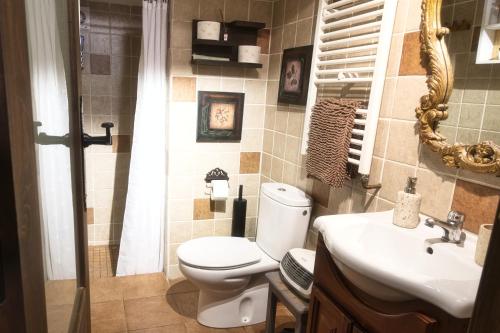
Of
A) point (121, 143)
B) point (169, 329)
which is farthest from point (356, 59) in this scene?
point (121, 143)

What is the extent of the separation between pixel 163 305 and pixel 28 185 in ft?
6.78

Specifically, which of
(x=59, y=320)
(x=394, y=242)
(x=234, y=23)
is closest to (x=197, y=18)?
(x=234, y=23)

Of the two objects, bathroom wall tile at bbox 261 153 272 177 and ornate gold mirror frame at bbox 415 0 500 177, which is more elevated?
ornate gold mirror frame at bbox 415 0 500 177

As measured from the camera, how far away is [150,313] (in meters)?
2.22

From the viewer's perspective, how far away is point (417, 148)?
4.42ft

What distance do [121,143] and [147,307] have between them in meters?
1.36

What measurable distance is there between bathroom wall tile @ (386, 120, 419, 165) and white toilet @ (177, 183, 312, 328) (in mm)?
607

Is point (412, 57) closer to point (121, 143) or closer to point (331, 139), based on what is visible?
point (331, 139)

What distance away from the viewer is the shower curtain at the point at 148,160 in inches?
90.5

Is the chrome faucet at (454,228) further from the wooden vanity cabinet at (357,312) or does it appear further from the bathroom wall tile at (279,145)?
the bathroom wall tile at (279,145)

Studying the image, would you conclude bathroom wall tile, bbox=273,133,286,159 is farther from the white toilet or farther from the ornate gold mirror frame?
the ornate gold mirror frame

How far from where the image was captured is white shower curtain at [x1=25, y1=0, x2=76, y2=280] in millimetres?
681

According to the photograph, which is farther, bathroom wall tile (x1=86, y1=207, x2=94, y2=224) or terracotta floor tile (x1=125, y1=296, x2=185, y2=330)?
bathroom wall tile (x1=86, y1=207, x2=94, y2=224)

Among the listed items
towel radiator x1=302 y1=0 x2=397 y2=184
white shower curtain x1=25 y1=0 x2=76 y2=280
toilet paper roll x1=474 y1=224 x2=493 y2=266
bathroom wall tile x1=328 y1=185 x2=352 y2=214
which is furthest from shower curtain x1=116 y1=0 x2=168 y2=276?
toilet paper roll x1=474 y1=224 x2=493 y2=266
